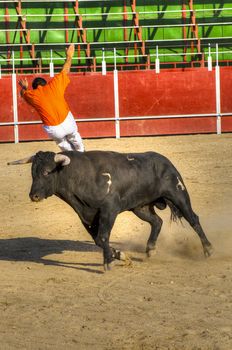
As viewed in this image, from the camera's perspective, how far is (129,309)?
6.01 metres

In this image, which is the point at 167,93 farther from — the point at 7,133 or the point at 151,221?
the point at 151,221

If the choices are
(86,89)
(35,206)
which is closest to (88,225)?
(35,206)

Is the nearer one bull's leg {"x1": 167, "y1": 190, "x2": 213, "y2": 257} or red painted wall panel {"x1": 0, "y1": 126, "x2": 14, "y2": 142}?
bull's leg {"x1": 167, "y1": 190, "x2": 213, "y2": 257}

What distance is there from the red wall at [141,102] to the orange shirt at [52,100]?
9712 mm

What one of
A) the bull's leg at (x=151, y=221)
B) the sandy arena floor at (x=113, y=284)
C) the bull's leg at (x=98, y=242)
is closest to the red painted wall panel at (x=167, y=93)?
the sandy arena floor at (x=113, y=284)

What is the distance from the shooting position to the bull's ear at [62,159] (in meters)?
7.32

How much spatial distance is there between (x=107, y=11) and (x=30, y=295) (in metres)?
18.5

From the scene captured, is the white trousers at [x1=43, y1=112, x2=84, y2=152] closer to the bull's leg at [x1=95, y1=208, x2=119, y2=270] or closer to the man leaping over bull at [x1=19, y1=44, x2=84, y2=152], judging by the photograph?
the man leaping over bull at [x1=19, y1=44, x2=84, y2=152]

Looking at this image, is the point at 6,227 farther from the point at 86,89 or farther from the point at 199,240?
the point at 86,89

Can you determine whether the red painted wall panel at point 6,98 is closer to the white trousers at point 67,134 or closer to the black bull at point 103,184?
the white trousers at point 67,134

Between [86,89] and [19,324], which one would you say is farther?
[86,89]

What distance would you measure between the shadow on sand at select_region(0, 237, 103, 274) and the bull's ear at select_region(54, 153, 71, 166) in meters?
0.84

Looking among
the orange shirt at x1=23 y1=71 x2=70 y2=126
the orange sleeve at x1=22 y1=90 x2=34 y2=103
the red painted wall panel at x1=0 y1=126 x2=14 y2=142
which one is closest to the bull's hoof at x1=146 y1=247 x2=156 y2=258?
the orange shirt at x1=23 y1=71 x2=70 y2=126

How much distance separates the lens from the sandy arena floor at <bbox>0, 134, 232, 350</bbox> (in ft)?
17.5
